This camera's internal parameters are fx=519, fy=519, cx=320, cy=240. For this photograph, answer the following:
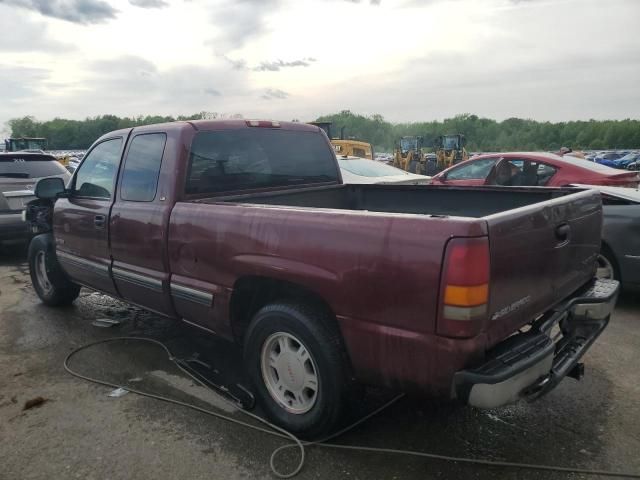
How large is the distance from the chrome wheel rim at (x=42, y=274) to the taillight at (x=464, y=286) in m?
4.81

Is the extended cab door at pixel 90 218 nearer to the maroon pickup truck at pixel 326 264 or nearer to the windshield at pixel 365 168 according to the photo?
the maroon pickup truck at pixel 326 264

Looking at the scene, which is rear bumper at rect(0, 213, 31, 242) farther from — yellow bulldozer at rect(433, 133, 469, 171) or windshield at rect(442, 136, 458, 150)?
windshield at rect(442, 136, 458, 150)

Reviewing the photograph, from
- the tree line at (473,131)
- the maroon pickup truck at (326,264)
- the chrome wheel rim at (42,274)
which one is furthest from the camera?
the tree line at (473,131)

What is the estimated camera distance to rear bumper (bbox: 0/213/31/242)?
309 inches

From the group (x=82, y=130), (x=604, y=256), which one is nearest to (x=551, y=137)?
(x=82, y=130)

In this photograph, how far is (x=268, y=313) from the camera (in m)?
3.00

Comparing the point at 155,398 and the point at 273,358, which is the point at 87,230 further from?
the point at 273,358

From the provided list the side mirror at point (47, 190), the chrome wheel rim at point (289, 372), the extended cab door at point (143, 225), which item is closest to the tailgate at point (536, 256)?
the chrome wheel rim at point (289, 372)

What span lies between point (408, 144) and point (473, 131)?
83.0 m

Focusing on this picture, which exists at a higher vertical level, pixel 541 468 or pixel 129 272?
pixel 129 272

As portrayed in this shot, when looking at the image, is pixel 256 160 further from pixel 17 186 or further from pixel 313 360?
pixel 17 186

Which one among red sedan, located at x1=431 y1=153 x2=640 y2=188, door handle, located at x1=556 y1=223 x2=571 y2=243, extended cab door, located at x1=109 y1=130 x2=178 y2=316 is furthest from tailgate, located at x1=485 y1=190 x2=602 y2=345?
red sedan, located at x1=431 y1=153 x2=640 y2=188

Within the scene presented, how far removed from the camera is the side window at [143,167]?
152 inches

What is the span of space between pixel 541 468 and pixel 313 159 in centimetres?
291
